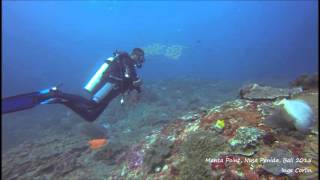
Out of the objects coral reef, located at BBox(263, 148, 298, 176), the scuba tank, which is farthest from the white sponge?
the scuba tank

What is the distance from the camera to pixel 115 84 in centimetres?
882

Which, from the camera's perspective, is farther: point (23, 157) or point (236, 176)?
point (23, 157)

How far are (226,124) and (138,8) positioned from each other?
122 metres

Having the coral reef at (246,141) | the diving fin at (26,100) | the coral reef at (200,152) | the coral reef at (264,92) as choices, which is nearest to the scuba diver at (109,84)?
the diving fin at (26,100)

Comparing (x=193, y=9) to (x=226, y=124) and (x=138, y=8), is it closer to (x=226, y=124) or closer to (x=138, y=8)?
(x=138, y=8)

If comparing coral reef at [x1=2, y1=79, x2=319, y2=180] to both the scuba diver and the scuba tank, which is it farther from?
the scuba tank

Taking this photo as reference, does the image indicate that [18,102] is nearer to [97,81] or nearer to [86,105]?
[86,105]

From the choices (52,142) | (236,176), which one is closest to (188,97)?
(52,142)

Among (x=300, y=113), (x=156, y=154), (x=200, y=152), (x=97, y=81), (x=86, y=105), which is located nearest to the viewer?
(x=300, y=113)

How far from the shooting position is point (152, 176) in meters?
5.75

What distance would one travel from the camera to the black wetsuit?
8609 millimetres

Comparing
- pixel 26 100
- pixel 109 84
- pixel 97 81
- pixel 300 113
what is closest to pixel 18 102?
pixel 26 100

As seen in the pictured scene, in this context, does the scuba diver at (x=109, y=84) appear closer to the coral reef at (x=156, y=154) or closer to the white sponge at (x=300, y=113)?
the coral reef at (x=156, y=154)

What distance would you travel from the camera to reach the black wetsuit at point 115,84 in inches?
339
